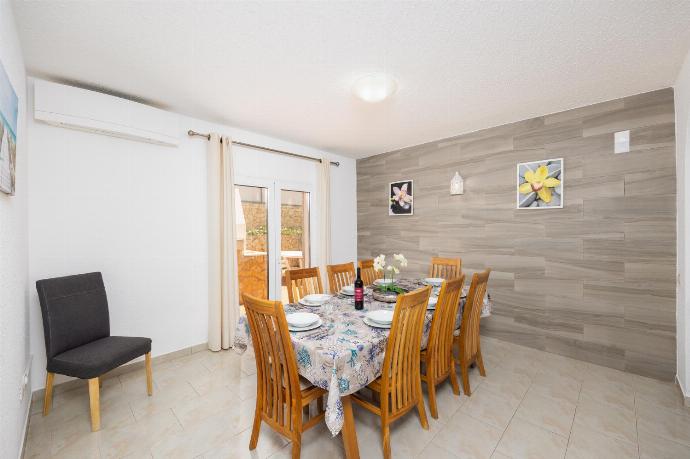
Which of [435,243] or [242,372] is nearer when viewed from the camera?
[242,372]

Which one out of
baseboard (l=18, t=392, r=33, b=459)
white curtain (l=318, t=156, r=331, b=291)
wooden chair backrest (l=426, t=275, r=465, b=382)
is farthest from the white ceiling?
baseboard (l=18, t=392, r=33, b=459)

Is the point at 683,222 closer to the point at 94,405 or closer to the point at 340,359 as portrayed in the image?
the point at 340,359

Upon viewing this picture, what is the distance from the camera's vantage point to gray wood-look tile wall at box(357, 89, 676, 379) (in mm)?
2617

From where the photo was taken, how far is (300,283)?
274 cm

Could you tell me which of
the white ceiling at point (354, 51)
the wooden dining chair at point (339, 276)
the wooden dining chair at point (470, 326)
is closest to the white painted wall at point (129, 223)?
the white ceiling at point (354, 51)

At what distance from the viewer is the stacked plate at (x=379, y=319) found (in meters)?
1.85

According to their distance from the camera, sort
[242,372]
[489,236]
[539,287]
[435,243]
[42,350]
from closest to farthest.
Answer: [42,350] → [242,372] → [539,287] → [489,236] → [435,243]

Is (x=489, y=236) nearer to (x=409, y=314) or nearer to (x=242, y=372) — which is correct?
(x=409, y=314)

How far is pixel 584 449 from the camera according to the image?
181 cm

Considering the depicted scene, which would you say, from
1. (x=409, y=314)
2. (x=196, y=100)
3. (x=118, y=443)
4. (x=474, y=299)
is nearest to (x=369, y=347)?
(x=409, y=314)

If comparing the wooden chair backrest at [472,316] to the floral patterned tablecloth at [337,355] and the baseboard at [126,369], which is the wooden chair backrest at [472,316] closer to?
the floral patterned tablecloth at [337,355]

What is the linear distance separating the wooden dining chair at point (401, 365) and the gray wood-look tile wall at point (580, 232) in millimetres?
2137

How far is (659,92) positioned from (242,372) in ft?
14.7

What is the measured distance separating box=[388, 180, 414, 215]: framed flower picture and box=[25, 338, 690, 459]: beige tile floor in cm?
234
